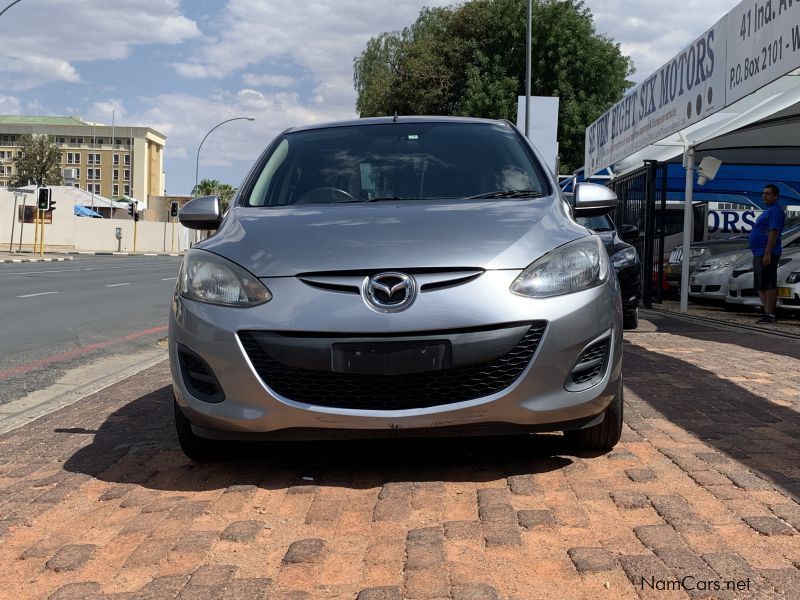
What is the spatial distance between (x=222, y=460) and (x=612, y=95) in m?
37.5

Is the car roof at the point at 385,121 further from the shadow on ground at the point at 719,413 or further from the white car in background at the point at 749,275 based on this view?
the white car in background at the point at 749,275

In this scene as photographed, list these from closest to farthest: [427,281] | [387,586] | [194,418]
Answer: [387,586], [427,281], [194,418]

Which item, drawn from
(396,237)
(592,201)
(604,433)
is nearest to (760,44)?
(592,201)

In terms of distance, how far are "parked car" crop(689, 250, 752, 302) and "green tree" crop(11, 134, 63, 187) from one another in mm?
85769

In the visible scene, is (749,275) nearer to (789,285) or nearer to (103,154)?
(789,285)

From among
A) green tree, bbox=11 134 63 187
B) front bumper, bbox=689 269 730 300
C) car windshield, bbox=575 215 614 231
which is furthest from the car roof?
green tree, bbox=11 134 63 187

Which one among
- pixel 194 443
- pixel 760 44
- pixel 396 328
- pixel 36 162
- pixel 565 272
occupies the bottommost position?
pixel 194 443

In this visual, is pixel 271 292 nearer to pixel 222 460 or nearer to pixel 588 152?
pixel 222 460

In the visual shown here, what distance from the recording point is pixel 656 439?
4.52m

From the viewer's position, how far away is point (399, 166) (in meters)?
4.83

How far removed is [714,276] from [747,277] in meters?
1.49

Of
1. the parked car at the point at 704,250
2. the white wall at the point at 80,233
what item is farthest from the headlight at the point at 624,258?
the white wall at the point at 80,233

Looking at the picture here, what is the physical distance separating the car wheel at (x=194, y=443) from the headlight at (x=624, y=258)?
251 inches

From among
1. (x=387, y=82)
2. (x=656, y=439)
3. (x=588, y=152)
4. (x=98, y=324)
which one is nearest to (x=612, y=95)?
(x=387, y=82)
